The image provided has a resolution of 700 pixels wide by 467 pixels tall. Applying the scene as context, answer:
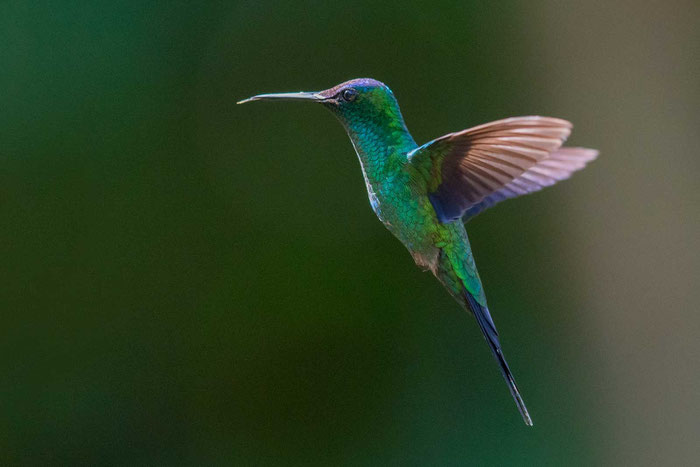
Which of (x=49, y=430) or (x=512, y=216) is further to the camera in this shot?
(x=512, y=216)

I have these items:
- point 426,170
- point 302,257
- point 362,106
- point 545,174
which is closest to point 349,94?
point 362,106

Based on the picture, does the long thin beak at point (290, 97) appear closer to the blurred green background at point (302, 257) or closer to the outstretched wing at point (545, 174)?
the outstretched wing at point (545, 174)

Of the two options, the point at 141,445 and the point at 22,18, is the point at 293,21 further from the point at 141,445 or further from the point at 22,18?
the point at 141,445

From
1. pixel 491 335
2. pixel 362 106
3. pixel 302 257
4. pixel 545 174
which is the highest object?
pixel 362 106

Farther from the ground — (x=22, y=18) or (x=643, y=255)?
(x=22, y=18)

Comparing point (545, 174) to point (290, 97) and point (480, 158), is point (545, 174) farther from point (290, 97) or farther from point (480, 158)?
point (290, 97)

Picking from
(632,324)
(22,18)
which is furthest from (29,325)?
(632,324)

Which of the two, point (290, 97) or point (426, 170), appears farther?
point (426, 170)
